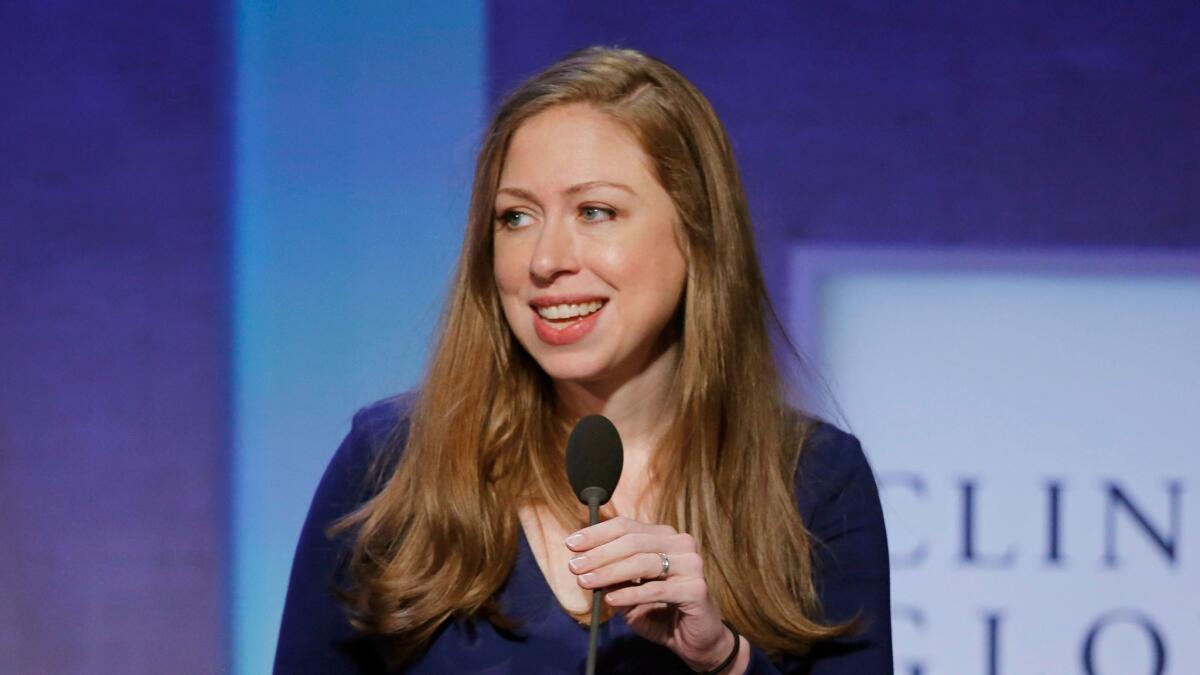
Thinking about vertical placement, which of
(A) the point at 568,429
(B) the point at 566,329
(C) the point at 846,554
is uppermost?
(B) the point at 566,329

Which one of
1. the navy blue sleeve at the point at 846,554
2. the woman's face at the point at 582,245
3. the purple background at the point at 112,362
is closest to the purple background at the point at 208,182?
the purple background at the point at 112,362

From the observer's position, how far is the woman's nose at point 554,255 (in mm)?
1718

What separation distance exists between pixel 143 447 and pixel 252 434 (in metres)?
0.21

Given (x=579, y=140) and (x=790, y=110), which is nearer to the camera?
(x=579, y=140)

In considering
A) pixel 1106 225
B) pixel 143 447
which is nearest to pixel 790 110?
pixel 1106 225

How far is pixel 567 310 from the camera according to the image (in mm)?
1744

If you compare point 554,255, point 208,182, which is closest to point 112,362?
point 208,182

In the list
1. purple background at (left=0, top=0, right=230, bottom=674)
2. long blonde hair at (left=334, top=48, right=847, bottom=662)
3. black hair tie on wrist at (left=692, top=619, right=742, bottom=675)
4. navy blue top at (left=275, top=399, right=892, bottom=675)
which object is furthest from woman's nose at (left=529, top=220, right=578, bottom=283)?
purple background at (left=0, top=0, right=230, bottom=674)

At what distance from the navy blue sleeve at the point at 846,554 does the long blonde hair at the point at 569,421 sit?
33mm

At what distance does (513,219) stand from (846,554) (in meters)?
0.59

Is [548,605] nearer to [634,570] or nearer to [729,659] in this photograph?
[729,659]

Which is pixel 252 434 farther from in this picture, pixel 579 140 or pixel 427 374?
pixel 579 140

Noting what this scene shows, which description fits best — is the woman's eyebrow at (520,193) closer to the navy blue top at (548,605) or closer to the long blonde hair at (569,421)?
the long blonde hair at (569,421)

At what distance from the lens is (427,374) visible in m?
1.93
